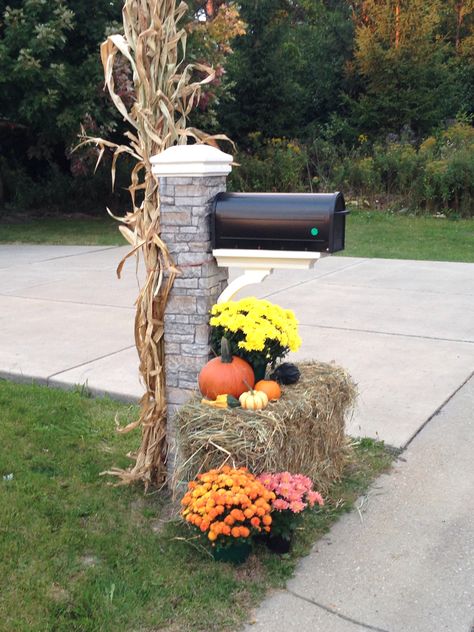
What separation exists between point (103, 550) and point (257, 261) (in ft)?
4.92

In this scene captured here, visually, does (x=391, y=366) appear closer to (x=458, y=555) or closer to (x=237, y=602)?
(x=458, y=555)

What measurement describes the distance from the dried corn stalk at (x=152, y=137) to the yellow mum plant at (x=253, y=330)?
0.32 m

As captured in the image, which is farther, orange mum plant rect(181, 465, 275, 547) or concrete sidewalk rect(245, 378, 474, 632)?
orange mum plant rect(181, 465, 275, 547)

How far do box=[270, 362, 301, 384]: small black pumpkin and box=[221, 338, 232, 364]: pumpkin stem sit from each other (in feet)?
1.05

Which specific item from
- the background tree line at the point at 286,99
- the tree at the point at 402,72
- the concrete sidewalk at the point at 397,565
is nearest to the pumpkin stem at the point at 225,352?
the concrete sidewalk at the point at 397,565

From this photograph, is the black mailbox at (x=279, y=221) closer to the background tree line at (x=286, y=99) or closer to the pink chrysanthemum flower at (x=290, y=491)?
the pink chrysanthemum flower at (x=290, y=491)

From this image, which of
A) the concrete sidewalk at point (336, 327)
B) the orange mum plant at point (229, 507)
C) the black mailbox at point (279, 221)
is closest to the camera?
the orange mum plant at point (229, 507)

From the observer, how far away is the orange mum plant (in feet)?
9.79

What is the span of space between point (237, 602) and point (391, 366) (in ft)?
10.5

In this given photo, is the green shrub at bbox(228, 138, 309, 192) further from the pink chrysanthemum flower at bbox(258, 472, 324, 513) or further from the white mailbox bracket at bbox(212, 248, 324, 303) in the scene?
the pink chrysanthemum flower at bbox(258, 472, 324, 513)

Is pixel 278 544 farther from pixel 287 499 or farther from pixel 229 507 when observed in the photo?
Result: pixel 229 507

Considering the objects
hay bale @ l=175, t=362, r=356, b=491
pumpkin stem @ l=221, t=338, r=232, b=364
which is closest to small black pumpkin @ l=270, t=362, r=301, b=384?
hay bale @ l=175, t=362, r=356, b=491

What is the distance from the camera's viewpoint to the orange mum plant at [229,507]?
2984mm

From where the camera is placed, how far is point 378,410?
4.88m
